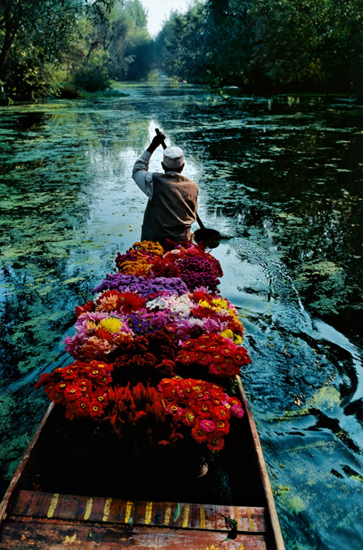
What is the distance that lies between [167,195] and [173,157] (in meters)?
0.43

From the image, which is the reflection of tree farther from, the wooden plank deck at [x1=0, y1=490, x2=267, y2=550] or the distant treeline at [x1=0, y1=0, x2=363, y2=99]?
the distant treeline at [x1=0, y1=0, x2=363, y2=99]

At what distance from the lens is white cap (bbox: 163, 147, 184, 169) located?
15.3ft

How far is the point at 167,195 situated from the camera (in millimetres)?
4887

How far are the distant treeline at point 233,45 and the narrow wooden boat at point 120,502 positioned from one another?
14.5m

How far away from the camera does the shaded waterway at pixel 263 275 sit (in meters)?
3.16

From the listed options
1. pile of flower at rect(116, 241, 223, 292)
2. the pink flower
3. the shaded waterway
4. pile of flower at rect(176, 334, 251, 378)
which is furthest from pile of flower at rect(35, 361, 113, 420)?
pile of flower at rect(116, 241, 223, 292)

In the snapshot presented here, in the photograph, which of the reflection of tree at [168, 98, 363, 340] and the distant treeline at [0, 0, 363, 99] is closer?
the reflection of tree at [168, 98, 363, 340]

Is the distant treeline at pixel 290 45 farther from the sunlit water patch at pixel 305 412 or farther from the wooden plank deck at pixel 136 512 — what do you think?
the wooden plank deck at pixel 136 512

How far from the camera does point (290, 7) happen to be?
29484 millimetres

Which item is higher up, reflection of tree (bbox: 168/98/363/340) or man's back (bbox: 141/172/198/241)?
man's back (bbox: 141/172/198/241)

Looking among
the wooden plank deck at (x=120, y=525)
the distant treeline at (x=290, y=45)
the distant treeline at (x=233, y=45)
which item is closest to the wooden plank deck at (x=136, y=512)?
the wooden plank deck at (x=120, y=525)

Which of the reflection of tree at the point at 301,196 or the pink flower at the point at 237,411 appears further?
the reflection of tree at the point at 301,196

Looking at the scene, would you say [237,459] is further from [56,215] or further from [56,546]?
[56,215]

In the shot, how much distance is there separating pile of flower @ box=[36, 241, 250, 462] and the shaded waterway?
81 cm
